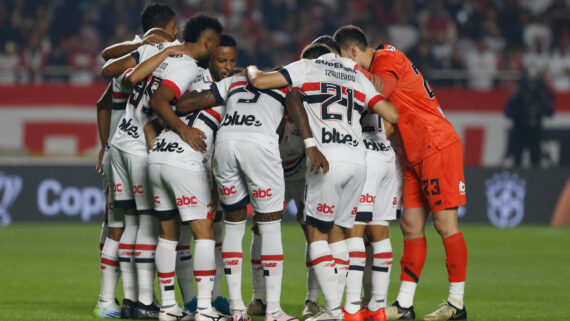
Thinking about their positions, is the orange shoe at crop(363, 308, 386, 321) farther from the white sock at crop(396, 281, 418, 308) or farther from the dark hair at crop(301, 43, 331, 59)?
the dark hair at crop(301, 43, 331, 59)

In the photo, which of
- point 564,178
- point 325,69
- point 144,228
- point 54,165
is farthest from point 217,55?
point 564,178

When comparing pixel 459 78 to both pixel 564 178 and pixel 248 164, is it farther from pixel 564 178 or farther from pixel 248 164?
pixel 248 164

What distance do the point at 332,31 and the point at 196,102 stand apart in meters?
14.7

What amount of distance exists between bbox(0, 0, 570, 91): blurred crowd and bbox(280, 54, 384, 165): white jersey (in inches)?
493

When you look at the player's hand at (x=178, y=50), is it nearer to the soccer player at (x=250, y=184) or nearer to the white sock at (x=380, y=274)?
the soccer player at (x=250, y=184)

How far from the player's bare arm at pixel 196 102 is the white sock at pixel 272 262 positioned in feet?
3.37

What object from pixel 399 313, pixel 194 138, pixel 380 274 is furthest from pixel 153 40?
pixel 399 313

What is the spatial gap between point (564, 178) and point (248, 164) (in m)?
11.9

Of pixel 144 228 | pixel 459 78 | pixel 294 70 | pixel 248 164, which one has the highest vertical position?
pixel 459 78

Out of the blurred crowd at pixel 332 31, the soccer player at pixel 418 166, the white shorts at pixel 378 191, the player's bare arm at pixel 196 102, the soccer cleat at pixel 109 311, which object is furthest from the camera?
the blurred crowd at pixel 332 31

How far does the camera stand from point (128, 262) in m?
7.21

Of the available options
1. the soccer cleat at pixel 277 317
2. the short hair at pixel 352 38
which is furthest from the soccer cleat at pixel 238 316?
the short hair at pixel 352 38

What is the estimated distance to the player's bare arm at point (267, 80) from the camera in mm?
6695

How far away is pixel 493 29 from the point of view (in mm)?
21516
